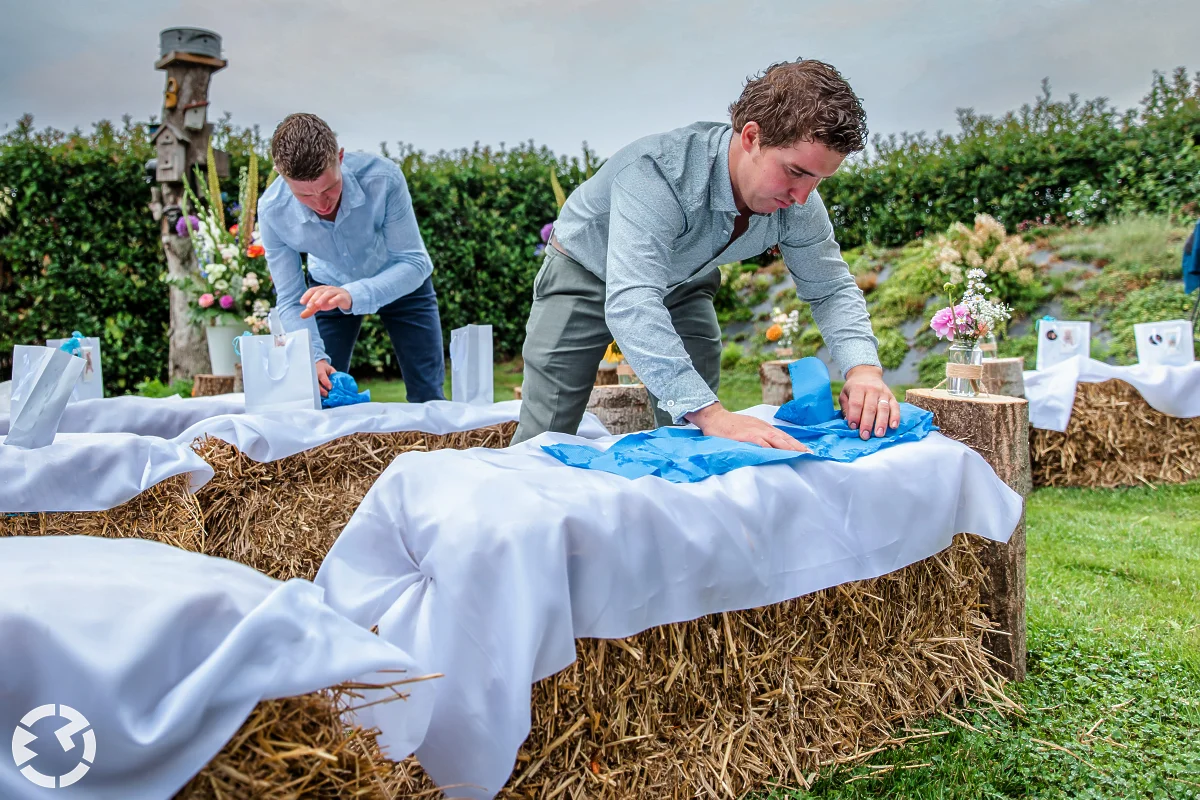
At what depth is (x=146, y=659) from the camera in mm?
979

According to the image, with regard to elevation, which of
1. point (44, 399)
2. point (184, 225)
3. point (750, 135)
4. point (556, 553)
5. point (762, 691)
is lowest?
point (762, 691)

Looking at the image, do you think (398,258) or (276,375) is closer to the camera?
(276,375)

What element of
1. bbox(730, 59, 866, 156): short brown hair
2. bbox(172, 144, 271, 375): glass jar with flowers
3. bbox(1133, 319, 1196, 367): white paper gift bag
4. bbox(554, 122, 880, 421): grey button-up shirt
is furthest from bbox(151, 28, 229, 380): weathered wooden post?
bbox(1133, 319, 1196, 367): white paper gift bag

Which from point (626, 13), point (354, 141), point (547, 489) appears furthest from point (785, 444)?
point (354, 141)

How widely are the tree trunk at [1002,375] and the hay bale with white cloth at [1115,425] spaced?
0.89 ft

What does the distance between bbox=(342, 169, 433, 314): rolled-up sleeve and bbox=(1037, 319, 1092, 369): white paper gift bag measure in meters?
3.74

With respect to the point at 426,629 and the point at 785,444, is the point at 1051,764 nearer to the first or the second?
the point at 785,444

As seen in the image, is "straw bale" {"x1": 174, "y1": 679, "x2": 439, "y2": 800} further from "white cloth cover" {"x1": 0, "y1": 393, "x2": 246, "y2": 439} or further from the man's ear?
"white cloth cover" {"x1": 0, "y1": 393, "x2": 246, "y2": 439}

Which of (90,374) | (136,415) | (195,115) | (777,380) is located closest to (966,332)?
(777,380)

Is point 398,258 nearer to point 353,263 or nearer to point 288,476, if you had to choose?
point 353,263

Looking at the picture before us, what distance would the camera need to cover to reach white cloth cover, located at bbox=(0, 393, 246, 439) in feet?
11.1

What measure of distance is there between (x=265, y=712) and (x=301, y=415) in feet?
7.52

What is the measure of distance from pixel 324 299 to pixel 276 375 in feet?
1.24

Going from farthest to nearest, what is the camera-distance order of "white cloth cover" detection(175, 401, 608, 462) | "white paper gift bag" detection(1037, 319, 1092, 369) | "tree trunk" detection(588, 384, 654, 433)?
"white paper gift bag" detection(1037, 319, 1092, 369) < "tree trunk" detection(588, 384, 654, 433) < "white cloth cover" detection(175, 401, 608, 462)
